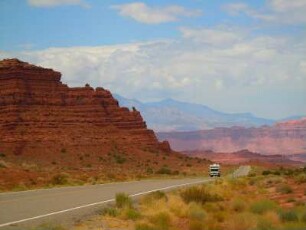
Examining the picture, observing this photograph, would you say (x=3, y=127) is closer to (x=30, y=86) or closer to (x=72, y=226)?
(x=30, y=86)

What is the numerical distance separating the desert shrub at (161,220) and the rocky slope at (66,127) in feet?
191

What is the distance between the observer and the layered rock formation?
83.9m

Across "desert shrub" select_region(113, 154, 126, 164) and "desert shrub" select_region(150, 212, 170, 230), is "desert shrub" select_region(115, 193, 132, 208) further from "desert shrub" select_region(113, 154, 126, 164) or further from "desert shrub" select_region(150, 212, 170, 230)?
"desert shrub" select_region(113, 154, 126, 164)

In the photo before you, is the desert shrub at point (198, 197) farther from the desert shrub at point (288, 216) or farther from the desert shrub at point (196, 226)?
the desert shrub at point (196, 226)

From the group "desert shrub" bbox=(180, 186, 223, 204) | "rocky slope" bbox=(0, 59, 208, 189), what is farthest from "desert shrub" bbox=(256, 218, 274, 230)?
"rocky slope" bbox=(0, 59, 208, 189)

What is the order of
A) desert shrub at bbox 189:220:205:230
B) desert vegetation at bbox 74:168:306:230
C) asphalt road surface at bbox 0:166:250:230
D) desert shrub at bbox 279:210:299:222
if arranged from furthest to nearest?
1. desert shrub at bbox 279:210:299:222
2. asphalt road surface at bbox 0:166:250:230
3. desert vegetation at bbox 74:168:306:230
4. desert shrub at bbox 189:220:205:230

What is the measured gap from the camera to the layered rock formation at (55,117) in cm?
8394

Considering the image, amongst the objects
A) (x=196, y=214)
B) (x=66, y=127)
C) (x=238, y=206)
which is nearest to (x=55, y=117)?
(x=66, y=127)

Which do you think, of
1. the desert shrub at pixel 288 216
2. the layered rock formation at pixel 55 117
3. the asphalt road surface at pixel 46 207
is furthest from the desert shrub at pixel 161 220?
the layered rock formation at pixel 55 117

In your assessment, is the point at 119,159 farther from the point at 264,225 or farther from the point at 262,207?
the point at 264,225

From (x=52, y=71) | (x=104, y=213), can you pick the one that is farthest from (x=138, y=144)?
(x=104, y=213)

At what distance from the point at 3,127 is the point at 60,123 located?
849 cm

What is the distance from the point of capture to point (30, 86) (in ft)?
296

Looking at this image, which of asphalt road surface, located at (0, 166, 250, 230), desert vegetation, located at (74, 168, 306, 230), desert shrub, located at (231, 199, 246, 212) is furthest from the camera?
desert shrub, located at (231, 199, 246, 212)
